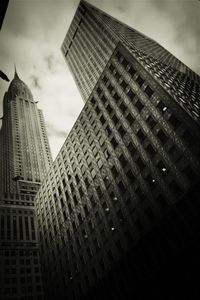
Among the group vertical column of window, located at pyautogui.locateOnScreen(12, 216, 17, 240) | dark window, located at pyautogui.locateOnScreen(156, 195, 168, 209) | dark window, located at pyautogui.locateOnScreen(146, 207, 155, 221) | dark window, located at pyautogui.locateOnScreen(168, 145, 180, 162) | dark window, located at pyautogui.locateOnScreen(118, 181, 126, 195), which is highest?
dark window, located at pyautogui.locateOnScreen(168, 145, 180, 162)

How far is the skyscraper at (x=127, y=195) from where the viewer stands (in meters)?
34.0

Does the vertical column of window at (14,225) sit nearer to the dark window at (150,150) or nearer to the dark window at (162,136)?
the dark window at (150,150)

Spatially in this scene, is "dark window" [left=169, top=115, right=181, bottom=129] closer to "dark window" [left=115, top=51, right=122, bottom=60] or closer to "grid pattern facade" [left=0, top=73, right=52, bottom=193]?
"dark window" [left=115, top=51, right=122, bottom=60]

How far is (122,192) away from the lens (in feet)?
144

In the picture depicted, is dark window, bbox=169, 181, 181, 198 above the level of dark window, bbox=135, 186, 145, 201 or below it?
above

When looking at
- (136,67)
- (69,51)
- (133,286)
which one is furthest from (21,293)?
(69,51)

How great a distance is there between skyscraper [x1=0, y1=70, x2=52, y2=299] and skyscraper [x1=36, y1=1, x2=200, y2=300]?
3580cm

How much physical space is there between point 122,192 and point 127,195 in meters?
1.46

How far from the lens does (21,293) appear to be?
90.8 meters

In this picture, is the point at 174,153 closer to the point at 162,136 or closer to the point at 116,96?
the point at 162,136

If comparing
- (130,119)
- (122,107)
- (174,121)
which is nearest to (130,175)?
(130,119)

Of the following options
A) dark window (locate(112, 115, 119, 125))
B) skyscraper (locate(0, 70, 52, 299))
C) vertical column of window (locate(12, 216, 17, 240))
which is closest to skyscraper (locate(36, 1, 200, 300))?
dark window (locate(112, 115, 119, 125))

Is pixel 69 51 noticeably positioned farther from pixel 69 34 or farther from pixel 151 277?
pixel 151 277

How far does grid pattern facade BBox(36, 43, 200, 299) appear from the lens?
35094 millimetres
